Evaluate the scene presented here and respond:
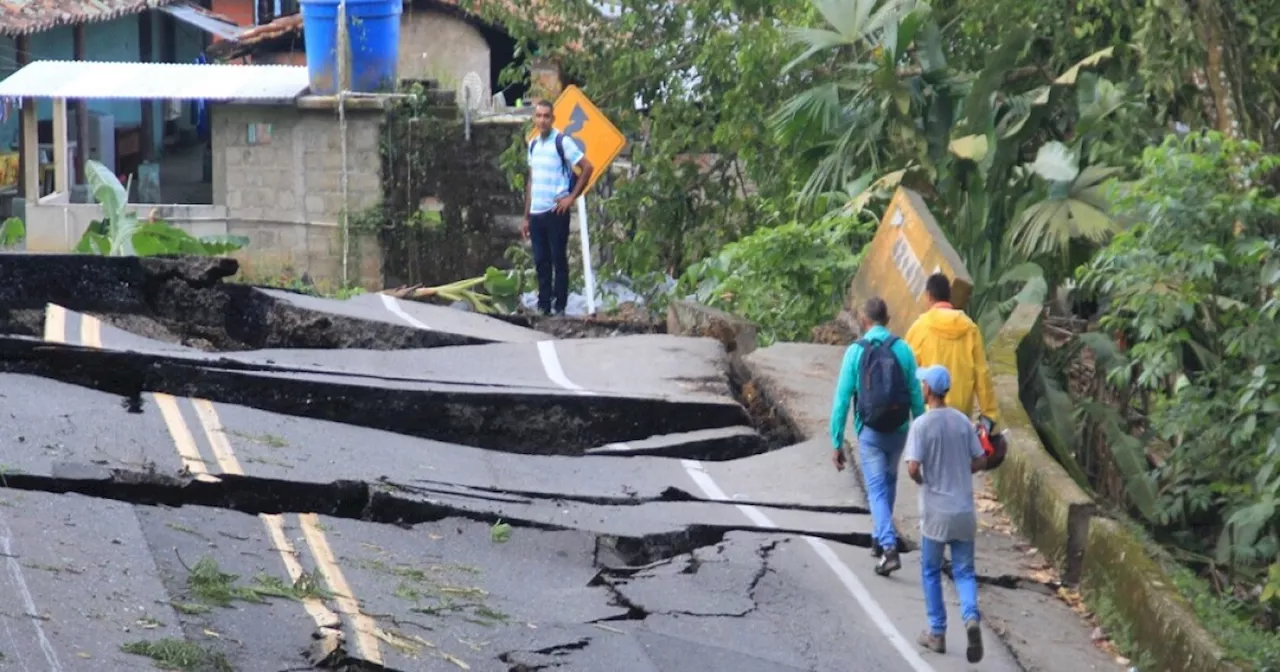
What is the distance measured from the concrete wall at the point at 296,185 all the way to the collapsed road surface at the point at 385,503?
8.92 meters

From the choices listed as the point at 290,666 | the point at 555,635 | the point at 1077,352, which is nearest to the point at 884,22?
the point at 1077,352

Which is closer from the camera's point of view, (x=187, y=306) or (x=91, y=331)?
(x=91, y=331)

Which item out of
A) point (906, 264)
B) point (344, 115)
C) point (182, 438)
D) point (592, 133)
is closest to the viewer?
point (182, 438)

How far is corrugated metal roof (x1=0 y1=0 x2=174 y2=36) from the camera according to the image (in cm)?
2688

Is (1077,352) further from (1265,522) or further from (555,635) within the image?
(555,635)

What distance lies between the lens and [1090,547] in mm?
9531

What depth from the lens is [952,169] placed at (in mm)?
15016

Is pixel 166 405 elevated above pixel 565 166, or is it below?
below

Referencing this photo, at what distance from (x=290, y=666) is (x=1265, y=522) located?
23.0 feet

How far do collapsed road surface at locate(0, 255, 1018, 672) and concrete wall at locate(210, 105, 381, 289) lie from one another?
29.3 ft

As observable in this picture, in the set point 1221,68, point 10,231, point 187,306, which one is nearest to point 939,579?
point 1221,68

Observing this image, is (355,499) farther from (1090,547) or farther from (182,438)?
(1090,547)

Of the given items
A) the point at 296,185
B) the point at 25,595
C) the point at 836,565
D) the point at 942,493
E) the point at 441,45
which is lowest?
the point at 836,565

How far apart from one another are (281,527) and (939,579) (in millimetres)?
3605
